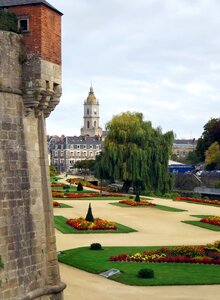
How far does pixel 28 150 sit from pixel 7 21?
3.48m

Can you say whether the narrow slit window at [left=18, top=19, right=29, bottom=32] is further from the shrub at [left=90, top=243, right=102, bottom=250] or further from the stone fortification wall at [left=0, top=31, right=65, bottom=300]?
the shrub at [left=90, top=243, right=102, bottom=250]

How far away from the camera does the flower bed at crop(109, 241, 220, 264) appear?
76.7 feet

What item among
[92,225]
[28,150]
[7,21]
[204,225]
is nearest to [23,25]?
[7,21]

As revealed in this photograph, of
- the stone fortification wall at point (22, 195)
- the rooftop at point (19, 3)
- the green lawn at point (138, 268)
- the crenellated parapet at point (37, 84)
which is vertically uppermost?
the rooftop at point (19, 3)

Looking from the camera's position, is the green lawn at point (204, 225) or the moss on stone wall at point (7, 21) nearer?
Result: the moss on stone wall at point (7, 21)

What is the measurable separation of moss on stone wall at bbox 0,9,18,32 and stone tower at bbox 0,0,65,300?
0.20 metres

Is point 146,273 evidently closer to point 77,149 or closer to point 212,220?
point 212,220

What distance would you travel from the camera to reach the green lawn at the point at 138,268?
1962 cm

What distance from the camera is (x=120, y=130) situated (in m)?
61.6

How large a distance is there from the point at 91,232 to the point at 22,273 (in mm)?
17652

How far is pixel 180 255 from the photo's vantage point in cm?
2419

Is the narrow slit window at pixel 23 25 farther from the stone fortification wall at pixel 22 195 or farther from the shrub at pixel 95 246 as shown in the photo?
the shrub at pixel 95 246

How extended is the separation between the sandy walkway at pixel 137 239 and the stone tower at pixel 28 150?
3.13m

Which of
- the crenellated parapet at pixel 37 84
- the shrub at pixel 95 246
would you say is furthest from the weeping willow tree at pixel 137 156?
the crenellated parapet at pixel 37 84
